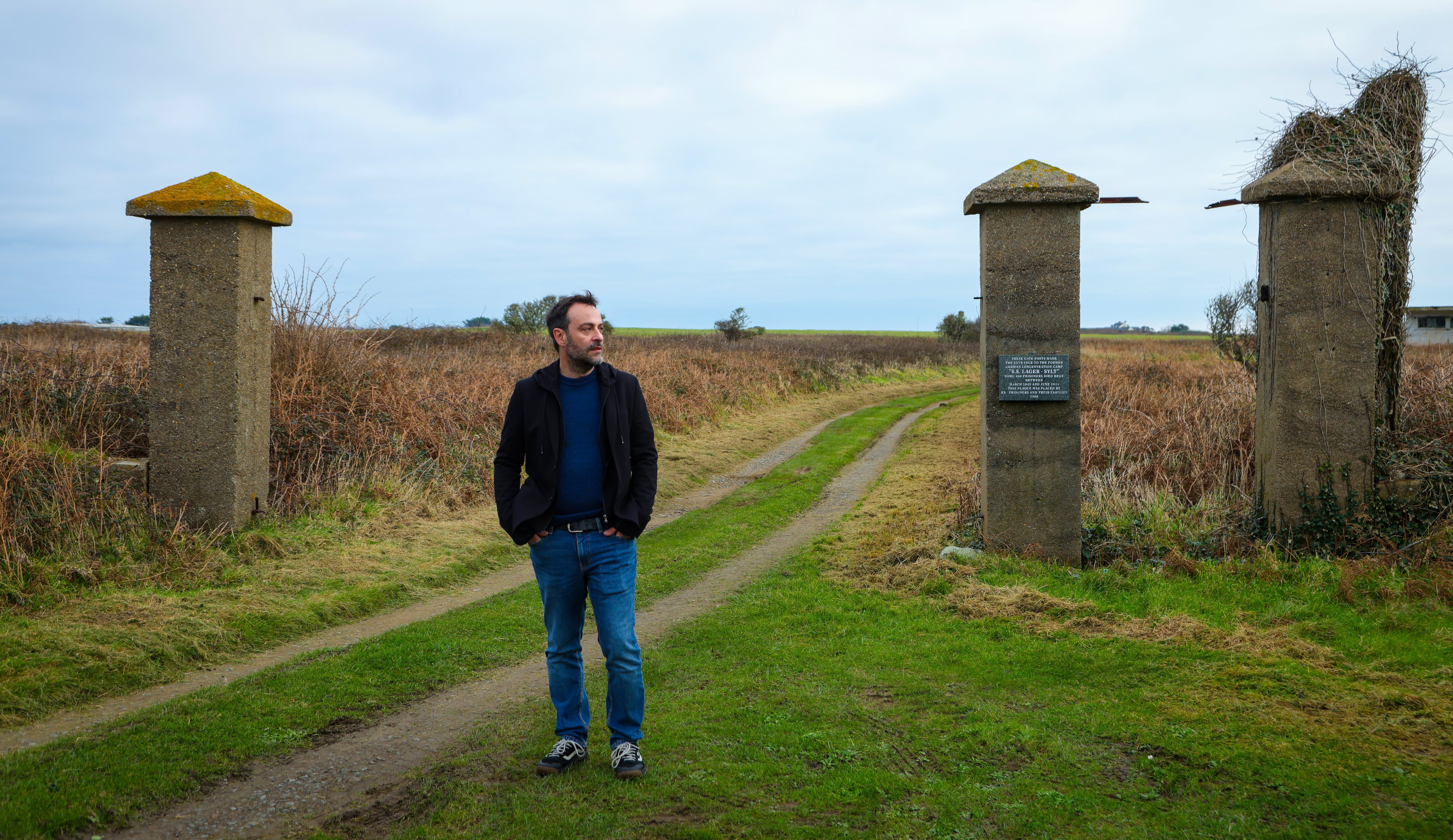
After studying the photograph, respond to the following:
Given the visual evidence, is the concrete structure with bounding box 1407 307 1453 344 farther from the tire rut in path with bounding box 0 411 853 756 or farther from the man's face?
the man's face

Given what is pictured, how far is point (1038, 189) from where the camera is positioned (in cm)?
856

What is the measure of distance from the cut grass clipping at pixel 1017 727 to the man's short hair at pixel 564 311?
2.29m

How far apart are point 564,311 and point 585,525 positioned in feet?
3.66

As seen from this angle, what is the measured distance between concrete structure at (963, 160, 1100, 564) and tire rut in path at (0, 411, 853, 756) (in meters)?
5.00

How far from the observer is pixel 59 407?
10.1 m

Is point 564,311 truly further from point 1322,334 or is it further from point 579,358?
point 1322,334

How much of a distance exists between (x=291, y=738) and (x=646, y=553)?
5.58m

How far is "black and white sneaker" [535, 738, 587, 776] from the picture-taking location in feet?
14.8

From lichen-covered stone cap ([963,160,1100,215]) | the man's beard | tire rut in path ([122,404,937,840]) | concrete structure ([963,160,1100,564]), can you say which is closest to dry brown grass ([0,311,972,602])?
tire rut in path ([122,404,937,840])

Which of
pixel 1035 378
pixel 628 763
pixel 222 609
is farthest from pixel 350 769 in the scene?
pixel 1035 378

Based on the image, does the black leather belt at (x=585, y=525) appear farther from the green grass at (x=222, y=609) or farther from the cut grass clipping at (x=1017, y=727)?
the green grass at (x=222, y=609)

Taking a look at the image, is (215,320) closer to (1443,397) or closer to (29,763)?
(29,763)

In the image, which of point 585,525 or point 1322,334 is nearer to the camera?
point 585,525

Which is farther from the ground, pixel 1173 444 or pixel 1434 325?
pixel 1434 325
